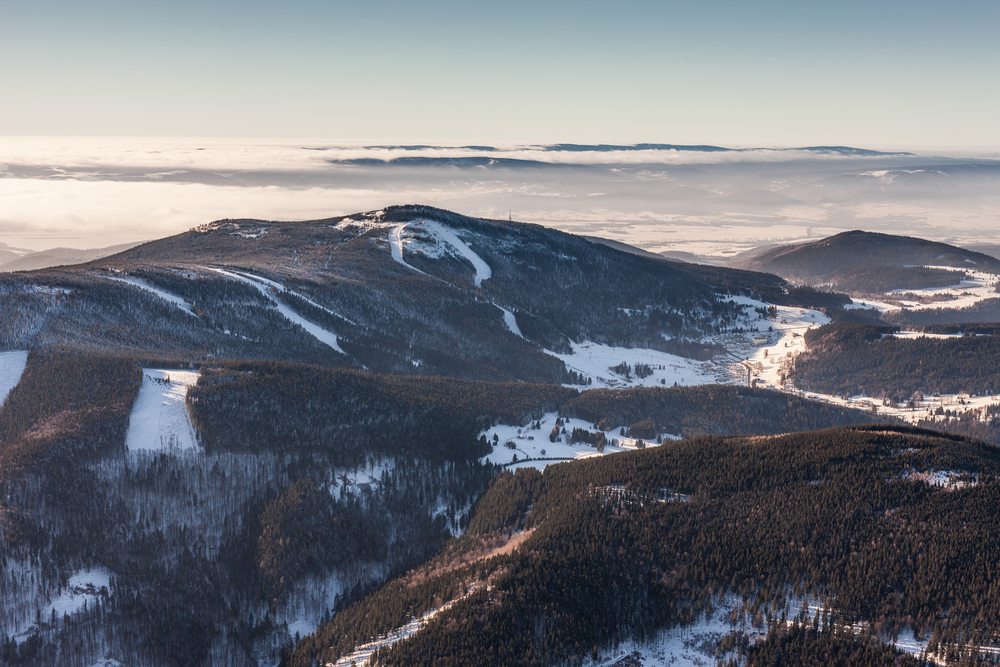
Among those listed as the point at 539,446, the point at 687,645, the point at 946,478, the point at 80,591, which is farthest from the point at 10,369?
the point at 946,478

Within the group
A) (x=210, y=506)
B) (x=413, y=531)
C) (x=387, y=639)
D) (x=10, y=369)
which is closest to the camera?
(x=387, y=639)

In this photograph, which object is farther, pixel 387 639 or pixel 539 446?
pixel 539 446

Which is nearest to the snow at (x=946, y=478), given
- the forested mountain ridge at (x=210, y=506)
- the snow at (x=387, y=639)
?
the forested mountain ridge at (x=210, y=506)

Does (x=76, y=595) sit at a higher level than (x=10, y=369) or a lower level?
lower

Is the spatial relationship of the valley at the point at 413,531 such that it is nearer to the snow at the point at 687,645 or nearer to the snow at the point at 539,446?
the snow at the point at 687,645

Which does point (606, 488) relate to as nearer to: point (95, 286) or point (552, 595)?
point (552, 595)

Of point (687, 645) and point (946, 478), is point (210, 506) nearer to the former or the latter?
point (687, 645)

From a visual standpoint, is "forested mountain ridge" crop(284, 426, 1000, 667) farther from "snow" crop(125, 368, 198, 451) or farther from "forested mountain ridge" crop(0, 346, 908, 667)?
"snow" crop(125, 368, 198, 451)

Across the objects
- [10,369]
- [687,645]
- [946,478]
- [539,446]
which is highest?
[10,369]
